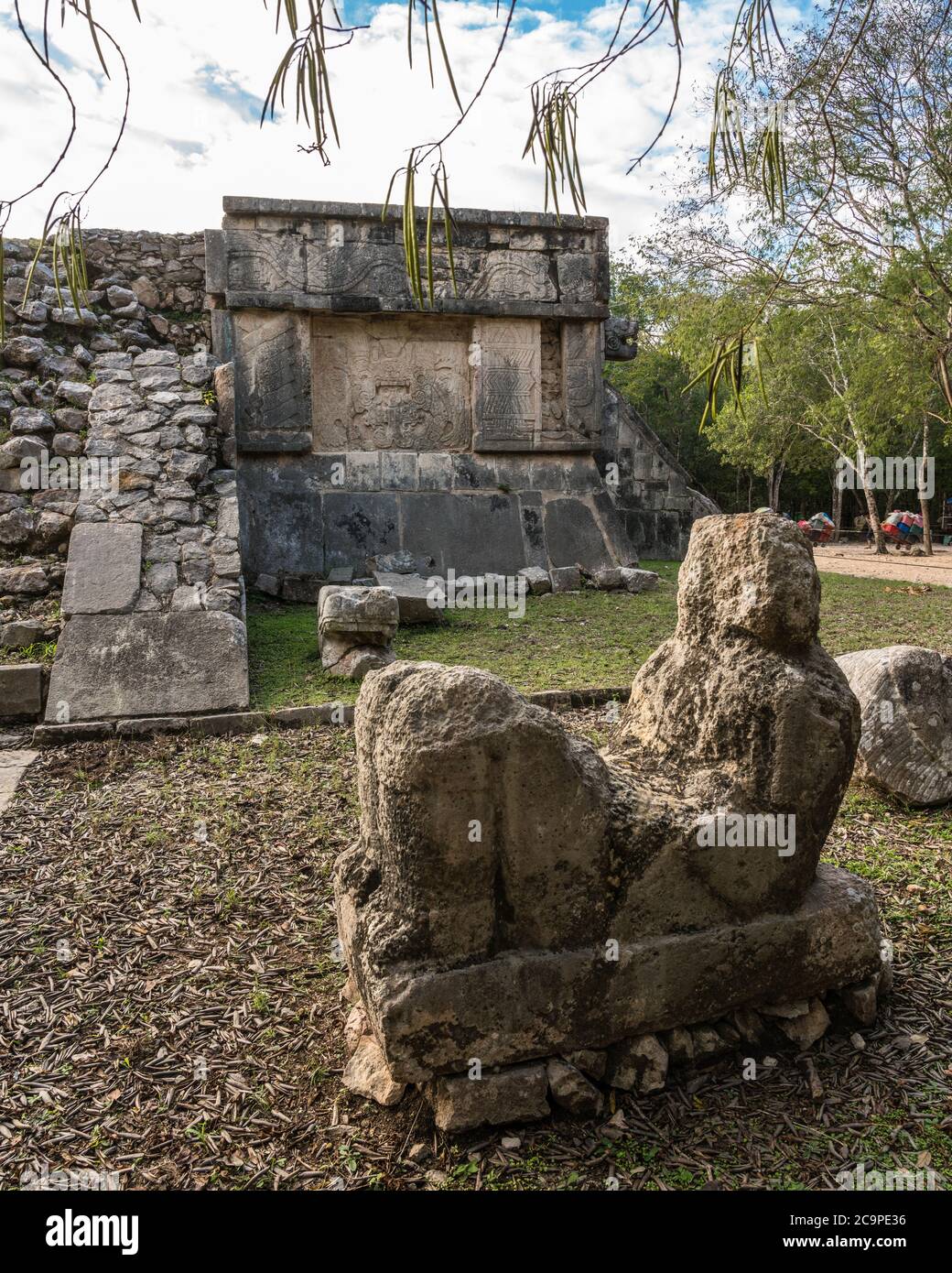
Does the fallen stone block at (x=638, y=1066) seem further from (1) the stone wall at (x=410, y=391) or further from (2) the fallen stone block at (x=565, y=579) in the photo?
(2) the fallen stone block at (x=565, y=579)

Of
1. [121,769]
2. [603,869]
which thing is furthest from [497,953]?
[121,769]

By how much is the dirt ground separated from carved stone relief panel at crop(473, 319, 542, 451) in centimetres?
577

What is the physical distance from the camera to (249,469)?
34.6 ft

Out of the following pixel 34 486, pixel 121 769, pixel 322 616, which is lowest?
pixel 121 769

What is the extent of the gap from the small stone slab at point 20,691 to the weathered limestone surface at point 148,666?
0.40ft

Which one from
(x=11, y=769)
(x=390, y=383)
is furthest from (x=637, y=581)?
(x=11, y=769)

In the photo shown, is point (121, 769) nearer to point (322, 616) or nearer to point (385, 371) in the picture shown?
point (322, 616)

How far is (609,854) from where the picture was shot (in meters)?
2.42

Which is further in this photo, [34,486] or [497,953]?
[34,486]

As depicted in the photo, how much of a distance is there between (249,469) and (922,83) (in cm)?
764

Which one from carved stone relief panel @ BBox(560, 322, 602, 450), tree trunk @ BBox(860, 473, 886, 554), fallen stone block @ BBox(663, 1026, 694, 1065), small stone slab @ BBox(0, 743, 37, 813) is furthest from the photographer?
tree trunk @ BBox(860, 473, 886, 554)

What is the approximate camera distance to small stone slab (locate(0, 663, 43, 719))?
5.82m

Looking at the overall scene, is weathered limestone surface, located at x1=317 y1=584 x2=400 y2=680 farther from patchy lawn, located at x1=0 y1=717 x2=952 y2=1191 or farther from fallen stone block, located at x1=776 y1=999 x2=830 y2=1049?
fallen stone block, located at x1=776 y1=999 x2=830 y2=1049

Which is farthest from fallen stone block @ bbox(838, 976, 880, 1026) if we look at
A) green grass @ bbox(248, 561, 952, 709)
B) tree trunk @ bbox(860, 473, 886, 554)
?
tree trunk @ bbox(860, 473, 886, 554)
